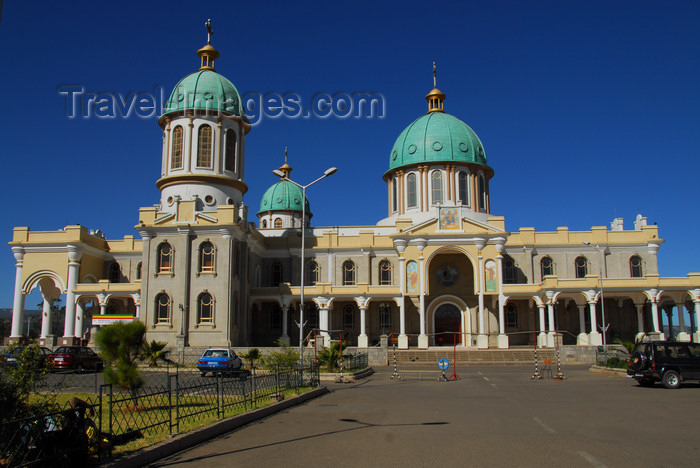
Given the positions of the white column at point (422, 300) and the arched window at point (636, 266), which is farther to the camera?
the arched window at point (636, 266)

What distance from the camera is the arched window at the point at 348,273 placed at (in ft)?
155

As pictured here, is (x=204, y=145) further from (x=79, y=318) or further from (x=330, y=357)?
(x=330, y=357)

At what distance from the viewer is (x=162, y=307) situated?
127 ft

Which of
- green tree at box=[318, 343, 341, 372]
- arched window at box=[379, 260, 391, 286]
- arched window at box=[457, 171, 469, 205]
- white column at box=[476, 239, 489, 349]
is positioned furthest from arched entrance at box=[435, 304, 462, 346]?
green tree at box=[318, 343, 341, 372]

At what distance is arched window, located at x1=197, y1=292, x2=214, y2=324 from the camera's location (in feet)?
126

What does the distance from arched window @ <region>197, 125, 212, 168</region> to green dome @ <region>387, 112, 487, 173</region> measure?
15801 mm

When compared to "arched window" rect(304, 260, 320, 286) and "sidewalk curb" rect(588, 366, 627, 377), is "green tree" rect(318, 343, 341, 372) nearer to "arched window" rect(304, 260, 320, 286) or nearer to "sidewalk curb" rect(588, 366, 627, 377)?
"sidewalk curb" rect(588, 366, 627, 377)

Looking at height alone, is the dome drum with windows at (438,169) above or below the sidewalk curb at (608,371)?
above

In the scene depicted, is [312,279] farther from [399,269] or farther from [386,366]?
[386,366]

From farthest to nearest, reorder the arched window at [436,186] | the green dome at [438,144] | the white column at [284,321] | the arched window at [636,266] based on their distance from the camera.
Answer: the green dome at [438,144]
the arched window at [436,186]
the arched window at [636,266]
the white column at [284,321]

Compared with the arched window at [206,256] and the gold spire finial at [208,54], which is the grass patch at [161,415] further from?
the gold spire finial at [208,54]

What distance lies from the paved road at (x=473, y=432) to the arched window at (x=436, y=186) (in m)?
29.0

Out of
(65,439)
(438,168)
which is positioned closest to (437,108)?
(438,168)

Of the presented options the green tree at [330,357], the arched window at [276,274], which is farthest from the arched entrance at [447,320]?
the green tree at [330,357]
